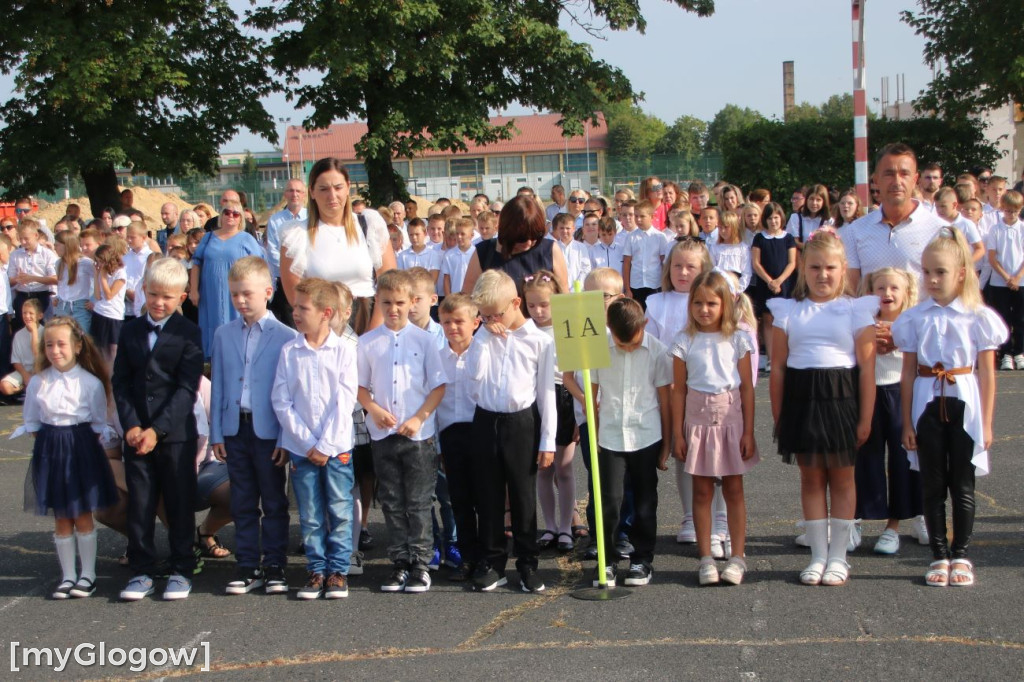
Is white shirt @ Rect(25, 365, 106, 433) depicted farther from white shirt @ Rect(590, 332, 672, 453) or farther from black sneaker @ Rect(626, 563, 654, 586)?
black sneaker @ Rect(626, 563, 654, 586)

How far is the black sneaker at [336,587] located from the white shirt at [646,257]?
21.9ft

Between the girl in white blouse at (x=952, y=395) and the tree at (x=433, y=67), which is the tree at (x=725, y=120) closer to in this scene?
the tree at (x=433, y=67)

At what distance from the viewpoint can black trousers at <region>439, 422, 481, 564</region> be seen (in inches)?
217

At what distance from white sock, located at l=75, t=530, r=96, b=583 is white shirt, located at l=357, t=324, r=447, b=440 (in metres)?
1.58

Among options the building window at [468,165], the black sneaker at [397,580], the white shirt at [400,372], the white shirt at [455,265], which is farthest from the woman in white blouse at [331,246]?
the building window at [468,165]

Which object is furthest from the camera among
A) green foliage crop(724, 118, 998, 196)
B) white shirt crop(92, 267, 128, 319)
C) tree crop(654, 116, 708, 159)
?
tree crop(654, 116, 708, 159)

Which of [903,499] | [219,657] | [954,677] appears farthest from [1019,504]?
[219,657]

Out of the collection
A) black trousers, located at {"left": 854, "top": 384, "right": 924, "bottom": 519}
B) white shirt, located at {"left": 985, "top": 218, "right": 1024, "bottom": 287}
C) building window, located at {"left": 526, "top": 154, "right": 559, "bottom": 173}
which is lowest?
black trousers, located at {"left": 854, "top": 384, "right": 924, "bottom": 519}

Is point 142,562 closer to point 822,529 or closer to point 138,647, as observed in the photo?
point 138,647

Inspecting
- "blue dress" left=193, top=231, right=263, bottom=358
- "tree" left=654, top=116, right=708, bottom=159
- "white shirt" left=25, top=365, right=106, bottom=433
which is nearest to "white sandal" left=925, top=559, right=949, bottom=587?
"white shirt" left=25, top=365, right=106, bottom=433

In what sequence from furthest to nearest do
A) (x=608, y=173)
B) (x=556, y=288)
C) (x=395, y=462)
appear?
(x=608, y=173)
(x=556, y=288)
(x=395, y=462)

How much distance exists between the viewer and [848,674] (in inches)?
160

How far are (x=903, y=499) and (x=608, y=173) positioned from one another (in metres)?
35.2

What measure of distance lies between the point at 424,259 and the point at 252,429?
690 centimetres
